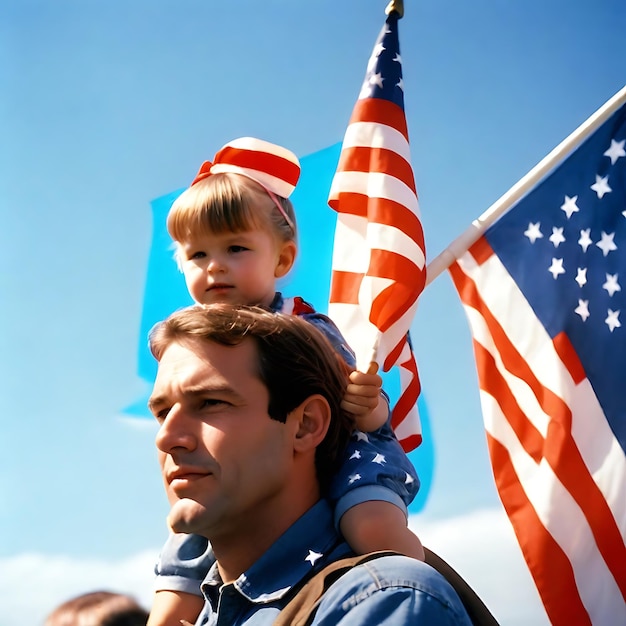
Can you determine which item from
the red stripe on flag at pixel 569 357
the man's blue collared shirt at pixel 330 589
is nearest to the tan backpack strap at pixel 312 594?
the man's blue collared shirt at pixel 330 589

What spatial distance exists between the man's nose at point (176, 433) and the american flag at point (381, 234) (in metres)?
1.50

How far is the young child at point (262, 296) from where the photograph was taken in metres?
3.11

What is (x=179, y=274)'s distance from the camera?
6047 millimetres

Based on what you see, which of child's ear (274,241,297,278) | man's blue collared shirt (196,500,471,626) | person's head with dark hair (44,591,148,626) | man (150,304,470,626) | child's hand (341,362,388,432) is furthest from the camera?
child's ear (274,241,297,278)

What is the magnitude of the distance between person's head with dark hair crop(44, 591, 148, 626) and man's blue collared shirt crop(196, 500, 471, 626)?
1061mm

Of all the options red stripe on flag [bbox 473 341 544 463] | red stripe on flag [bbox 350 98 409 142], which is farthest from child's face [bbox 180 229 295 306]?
red stripe on flag [bbox 473 341 544 463]

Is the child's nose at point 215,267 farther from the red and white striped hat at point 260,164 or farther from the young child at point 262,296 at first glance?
the red and white striped hat at point 260,164

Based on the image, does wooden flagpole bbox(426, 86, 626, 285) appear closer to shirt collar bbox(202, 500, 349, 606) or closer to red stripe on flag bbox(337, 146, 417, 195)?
red stripe on flag bbox(337, 146, 417, 195)

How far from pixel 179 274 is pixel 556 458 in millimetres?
2715

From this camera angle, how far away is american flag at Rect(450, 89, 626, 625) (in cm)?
480

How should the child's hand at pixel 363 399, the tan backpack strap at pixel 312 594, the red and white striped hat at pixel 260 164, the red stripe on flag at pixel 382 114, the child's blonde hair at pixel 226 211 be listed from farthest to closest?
the red stripe on flag at pixel 382 114
the red and white striped hat at pixel 260 164
the child's blonde hair at pixel 226 211
the child's hand at pixel 363 399
the tan backpack strap at pixel 312 594

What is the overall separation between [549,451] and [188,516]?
9.13ft

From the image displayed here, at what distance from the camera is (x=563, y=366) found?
514 cm

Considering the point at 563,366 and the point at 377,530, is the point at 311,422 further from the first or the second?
the point at 563,366
